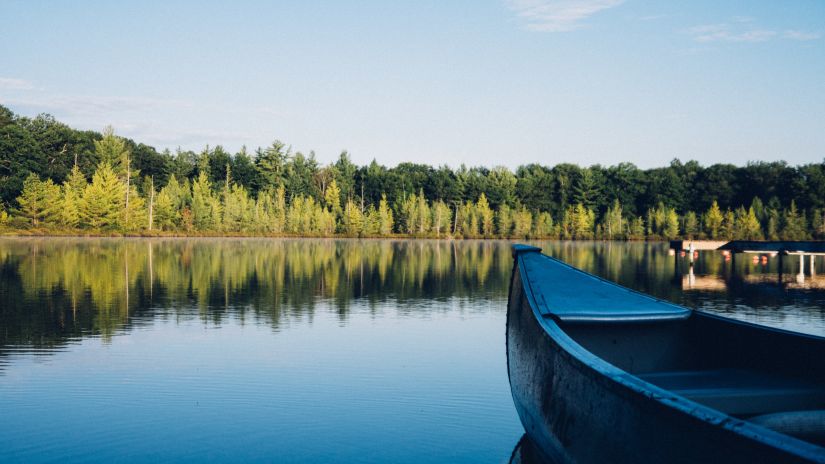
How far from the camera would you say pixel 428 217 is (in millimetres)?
102500

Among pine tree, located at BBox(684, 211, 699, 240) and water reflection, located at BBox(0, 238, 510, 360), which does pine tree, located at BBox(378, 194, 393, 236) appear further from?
water reflection, located at BBox(0, 238, 510, 360)

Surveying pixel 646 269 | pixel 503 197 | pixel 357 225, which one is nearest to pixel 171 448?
pixel 646 269

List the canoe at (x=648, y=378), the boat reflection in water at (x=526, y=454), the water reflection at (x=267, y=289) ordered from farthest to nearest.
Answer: the water reflection at (x=267, y=289) → the boat reflection in water at (x=526, y=454) → the canoe at (x=648, y=378)

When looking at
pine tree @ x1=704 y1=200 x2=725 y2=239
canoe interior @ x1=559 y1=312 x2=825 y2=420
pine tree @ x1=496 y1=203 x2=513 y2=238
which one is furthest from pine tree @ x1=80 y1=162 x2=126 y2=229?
canoe interior @ x1=559 y1=312 x2=825 y2=420

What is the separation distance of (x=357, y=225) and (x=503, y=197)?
26.9 meters

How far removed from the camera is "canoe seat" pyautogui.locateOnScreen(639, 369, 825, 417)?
668 centimetres

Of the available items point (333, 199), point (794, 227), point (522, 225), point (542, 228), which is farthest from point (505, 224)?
point (794, 227)

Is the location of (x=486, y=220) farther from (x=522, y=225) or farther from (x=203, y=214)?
(x=203, y=214)

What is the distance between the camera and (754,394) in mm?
6727

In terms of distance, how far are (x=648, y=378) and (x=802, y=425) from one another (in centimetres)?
236

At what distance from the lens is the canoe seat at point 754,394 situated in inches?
263

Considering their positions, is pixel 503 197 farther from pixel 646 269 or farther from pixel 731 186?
pixel 646 269

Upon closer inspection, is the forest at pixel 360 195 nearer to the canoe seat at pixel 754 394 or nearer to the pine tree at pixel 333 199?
the pine tree at pixel 333 199

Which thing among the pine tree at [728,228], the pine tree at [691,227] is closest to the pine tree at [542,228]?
the pine tree at [691,227]
